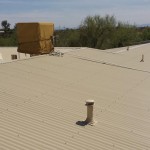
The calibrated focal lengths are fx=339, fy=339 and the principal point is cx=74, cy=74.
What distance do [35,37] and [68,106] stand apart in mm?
8029

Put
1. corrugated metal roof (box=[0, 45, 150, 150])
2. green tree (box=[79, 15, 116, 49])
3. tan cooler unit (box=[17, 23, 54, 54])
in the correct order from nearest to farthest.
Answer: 1. corrugated metal roof (box=[0, 45, 150, 150])
2. tan cooler unit (box=[17, 23, 54, 54])
3. green tree (box=[79, 15, 116, 49])

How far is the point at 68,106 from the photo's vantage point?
9617mm

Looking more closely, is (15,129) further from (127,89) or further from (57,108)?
(127,89)

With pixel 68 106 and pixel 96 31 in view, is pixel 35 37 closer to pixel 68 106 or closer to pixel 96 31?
pixel 68 106

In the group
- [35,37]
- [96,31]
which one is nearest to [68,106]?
[35,37]

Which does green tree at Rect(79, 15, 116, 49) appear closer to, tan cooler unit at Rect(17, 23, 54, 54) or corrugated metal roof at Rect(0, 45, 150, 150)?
tan cooler unit at Rect(17, 23, 54, 54)

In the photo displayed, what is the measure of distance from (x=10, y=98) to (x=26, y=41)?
816 centimetres

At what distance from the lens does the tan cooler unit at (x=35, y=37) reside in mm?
16812

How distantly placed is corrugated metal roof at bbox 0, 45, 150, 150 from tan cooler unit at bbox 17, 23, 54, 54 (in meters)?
1.33

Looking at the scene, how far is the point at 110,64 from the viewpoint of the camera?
17406mm

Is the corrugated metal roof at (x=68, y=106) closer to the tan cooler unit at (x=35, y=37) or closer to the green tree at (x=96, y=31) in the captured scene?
the tan cooler unit at (x=35, y=37)

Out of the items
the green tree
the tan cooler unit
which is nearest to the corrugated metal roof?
the tan cooler unit

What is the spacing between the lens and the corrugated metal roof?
7266mm

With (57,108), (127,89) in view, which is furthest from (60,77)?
(57,108)
